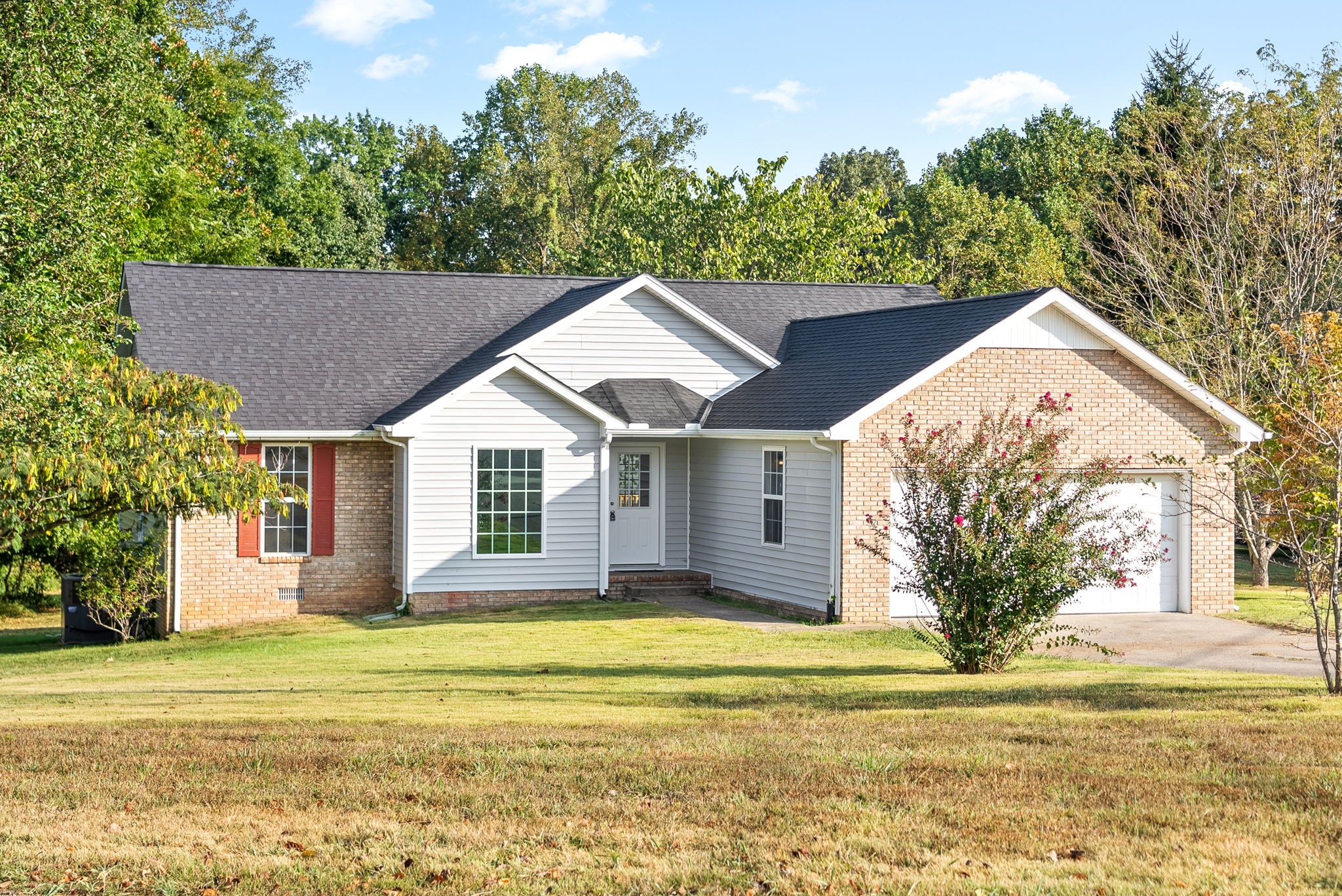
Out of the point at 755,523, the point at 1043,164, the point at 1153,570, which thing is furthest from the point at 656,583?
the point at 1043,164

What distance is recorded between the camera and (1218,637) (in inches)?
713

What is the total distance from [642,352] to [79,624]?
1036 centimetres

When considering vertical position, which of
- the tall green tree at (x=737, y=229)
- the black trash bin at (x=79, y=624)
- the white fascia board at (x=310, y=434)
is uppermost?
the tall green tree at (x=737, y=229)

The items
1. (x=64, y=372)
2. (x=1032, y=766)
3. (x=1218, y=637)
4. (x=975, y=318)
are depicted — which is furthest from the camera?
(x=975, y=318)

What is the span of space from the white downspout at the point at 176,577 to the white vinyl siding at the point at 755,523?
853 cm

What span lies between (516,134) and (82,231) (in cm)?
4591

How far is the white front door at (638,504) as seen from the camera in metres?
23.6

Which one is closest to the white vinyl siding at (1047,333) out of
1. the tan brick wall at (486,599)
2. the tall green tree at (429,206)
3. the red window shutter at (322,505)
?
the tan brick wall at (486,599)

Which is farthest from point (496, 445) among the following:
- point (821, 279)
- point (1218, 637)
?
point (821, 279)

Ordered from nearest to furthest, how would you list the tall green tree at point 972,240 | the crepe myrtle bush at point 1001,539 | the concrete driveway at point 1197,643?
1. the crepe myrtle bush at point 1001,539
2. the concrete driveway at point 1197,643
3. the tall green tree at point 972,240

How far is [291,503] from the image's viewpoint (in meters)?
21.2

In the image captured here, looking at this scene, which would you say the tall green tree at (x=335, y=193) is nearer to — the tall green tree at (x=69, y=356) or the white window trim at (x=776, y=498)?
the white window trim at (x=776, y=498)

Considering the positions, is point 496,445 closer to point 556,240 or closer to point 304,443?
point 304,443

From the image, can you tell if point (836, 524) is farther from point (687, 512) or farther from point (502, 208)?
point (502, 208)
